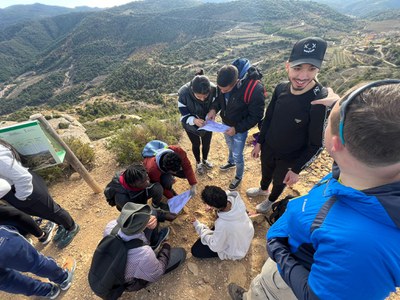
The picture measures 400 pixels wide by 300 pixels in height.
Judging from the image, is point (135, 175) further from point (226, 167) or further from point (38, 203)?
point (226, 167)

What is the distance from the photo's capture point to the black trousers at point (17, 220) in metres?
2.65

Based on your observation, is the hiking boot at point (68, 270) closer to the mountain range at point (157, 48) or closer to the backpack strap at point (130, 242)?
the backpack strap at point (130, 242)

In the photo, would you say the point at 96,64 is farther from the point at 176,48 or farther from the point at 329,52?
the point at 329,52

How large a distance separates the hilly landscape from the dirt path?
1 centimetres

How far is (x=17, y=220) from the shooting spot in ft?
9.32

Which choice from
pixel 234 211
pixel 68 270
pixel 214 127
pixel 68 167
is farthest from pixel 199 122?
pixel 68 167

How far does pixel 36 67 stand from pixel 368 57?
124 metres

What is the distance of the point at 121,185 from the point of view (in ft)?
9.61

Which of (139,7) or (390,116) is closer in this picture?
(390,116)

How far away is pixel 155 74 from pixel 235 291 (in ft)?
198

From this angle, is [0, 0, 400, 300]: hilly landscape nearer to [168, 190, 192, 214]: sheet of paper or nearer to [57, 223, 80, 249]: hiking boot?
[57, 223, 80, 249]: hiking boot

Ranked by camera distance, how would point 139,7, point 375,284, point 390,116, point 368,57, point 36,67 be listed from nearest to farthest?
point 390,116 < point 375,284 < point 368,57 < point 36,67 < point 139,7

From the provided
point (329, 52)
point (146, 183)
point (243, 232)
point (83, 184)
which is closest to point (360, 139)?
point (243, 232)

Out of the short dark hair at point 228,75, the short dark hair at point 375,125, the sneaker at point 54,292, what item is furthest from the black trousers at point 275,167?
the sneaker at point 54,292
